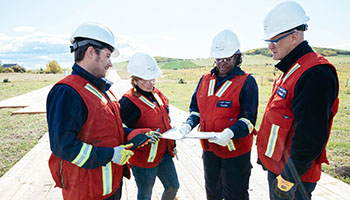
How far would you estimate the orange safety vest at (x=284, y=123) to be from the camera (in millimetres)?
1524

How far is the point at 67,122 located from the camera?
53.5 inches

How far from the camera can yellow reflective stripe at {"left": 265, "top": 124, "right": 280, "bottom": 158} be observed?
166cm

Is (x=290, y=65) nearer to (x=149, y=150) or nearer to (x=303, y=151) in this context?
(x=303, y=151)

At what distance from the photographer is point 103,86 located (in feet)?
5.58

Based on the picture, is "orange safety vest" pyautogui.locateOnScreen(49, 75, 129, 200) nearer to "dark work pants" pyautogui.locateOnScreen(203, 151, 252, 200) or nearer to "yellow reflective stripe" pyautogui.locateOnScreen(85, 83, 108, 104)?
"yellow reflective stripe" pyautogui.locateOnScreen(85, 83, 108, 104)

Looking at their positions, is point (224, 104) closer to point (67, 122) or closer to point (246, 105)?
point (246, 105)

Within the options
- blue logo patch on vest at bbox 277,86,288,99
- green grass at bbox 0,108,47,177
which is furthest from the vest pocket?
green grass at bbox 0,108,47,177

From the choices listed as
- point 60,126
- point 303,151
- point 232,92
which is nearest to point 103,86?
point 60,126

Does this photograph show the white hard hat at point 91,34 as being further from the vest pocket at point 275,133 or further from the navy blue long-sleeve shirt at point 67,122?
the vest pocket at point 275,133

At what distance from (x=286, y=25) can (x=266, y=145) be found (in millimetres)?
876

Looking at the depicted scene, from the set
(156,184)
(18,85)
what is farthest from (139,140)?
(18,85)

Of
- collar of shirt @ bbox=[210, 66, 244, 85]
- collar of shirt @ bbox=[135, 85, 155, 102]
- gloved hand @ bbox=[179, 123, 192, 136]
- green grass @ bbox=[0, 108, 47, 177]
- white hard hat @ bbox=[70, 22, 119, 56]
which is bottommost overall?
green grass @ bbox=[0, 108, 47, 177]

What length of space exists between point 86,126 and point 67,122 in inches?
5.6

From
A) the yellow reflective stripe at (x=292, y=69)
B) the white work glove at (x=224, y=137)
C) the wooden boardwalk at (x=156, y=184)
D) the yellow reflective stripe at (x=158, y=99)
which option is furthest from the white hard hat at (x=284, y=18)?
the wooden boardwalk at (x=156, y=184)
